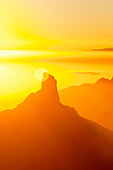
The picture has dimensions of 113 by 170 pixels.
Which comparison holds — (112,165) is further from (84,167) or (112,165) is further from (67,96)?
(67,96)

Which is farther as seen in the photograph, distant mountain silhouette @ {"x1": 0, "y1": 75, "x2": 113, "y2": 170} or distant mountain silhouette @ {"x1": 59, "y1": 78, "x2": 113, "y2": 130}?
distant mountain silhouette @ {"x1": 59, "y1": 78, "x2": 113, "y2": 130}

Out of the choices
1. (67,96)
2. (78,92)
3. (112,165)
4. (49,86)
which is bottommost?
(112,165)

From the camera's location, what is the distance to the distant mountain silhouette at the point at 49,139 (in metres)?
51.6

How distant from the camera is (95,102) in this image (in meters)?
120

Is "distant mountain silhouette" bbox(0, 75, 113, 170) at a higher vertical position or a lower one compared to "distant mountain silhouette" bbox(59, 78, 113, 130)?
lower

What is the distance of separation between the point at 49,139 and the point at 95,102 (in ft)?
214

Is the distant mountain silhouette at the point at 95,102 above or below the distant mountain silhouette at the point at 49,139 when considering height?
above

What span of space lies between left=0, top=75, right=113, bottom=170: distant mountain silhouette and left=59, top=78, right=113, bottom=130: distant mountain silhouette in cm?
1869

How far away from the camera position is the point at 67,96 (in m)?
118

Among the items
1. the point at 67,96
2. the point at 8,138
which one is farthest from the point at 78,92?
the point at 8,138

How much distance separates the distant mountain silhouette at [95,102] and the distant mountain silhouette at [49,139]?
18.7m

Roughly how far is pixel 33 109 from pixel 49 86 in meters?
6.05

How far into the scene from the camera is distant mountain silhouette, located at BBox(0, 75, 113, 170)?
51.6m

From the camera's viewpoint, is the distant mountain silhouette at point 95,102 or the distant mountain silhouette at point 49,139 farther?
the distant mountain silhouette at point 95,102
